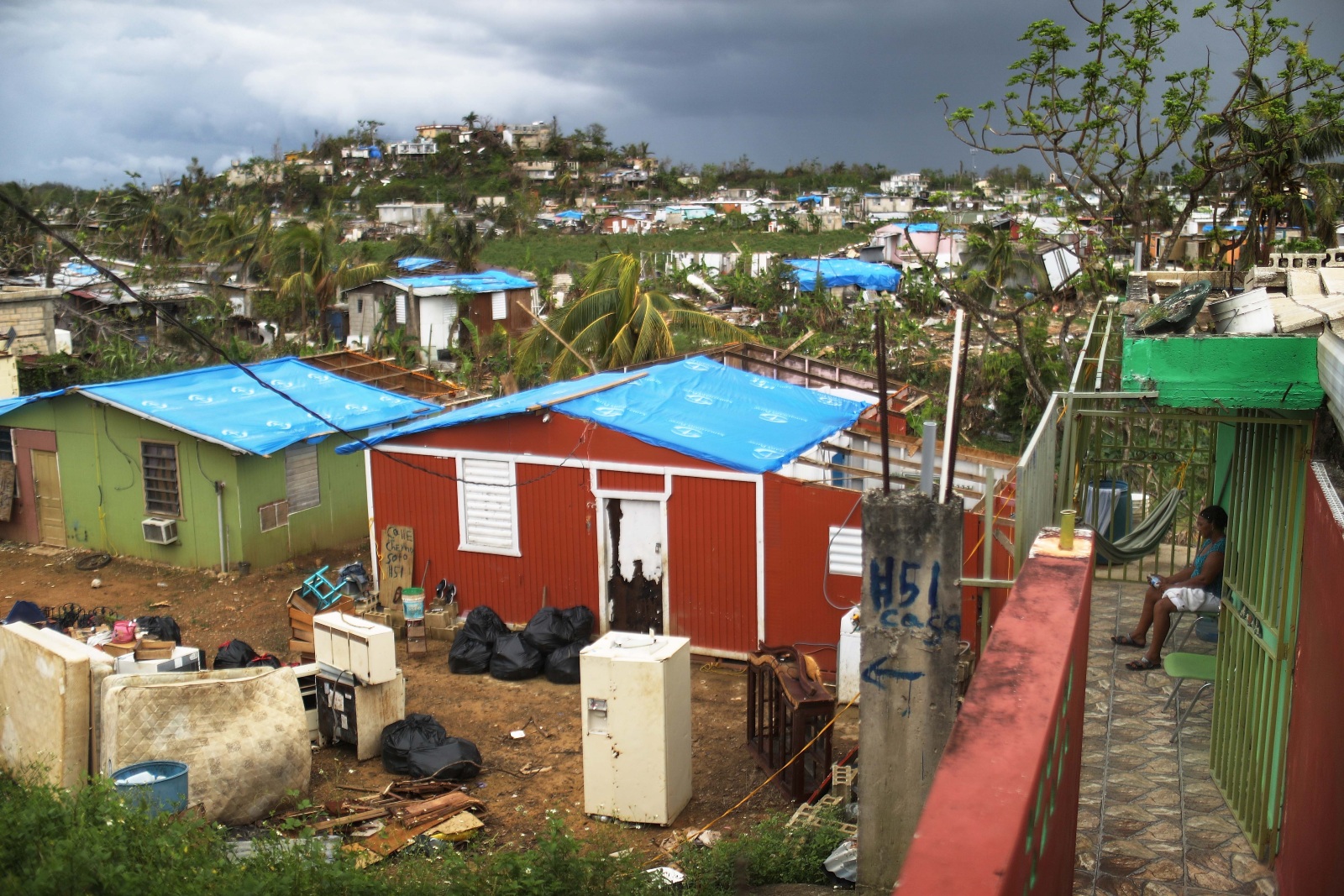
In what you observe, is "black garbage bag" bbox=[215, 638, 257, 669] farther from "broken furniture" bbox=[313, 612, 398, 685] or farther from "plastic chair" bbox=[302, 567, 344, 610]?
"plastic chair" bbox=[302, 567, 344, 610]

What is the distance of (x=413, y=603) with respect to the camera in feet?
44.1

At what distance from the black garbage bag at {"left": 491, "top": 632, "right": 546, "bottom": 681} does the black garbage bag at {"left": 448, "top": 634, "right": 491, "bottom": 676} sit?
0.45 ft

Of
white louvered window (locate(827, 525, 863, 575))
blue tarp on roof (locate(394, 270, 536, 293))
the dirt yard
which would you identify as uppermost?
blue tarp on roof (locate(394, 270, 536, 293))

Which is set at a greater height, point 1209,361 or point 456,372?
point 1209,361

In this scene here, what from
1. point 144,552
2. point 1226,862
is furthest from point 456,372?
point 1226,862

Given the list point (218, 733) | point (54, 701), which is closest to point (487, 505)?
point (218, 733)

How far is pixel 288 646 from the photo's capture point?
44.4 feet

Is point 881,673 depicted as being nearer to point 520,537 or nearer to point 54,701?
point 54,701

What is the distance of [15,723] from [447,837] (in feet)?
13.5

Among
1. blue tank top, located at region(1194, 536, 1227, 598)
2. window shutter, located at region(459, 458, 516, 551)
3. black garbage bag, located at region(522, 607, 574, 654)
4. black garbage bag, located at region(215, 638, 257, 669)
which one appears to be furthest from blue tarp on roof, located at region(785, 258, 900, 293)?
blue tank top, located at region(1194, 536, 1227, 598)

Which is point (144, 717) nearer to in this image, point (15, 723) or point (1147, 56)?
point (15, 723)

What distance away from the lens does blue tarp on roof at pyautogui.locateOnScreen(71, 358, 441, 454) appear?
52.9 feet

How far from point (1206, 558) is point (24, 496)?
60.1 ft

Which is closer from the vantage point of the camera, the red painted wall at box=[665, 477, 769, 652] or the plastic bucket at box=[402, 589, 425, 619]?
the red painted wall at box=[665, 477, 769, 652]
